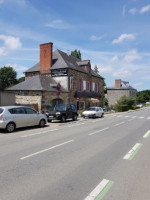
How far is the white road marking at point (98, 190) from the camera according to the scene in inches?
133

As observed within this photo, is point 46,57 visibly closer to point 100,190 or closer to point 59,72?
point 59,72

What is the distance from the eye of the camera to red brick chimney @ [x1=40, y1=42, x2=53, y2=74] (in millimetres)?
27953

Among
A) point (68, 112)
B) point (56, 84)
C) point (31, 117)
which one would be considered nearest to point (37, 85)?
point (56, 84)

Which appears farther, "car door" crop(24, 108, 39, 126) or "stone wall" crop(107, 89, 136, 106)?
"stone wall" crop(107, 89, 136, 106)

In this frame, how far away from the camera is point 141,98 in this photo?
97812mm

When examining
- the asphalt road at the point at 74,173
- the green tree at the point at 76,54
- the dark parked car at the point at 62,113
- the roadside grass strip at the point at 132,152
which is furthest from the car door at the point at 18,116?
the green tree at the point at 76,54

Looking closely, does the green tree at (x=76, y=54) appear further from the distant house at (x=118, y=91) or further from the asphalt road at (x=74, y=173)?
the asphalt road at (x=74, y=173)

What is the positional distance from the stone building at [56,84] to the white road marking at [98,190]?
1735 cm

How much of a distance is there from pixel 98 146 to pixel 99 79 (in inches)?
1184

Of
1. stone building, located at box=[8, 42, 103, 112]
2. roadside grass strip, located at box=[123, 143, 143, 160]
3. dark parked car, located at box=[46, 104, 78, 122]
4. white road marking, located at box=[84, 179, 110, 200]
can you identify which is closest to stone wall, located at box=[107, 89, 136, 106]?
stone building, located at box=[8, 42, 103, 112]

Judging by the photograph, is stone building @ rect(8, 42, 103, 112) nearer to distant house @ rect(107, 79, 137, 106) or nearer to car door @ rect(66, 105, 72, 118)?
car door @ rect(66, 105, 72, 118)

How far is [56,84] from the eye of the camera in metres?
24.3

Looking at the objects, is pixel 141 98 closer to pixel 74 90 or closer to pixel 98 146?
→ pixel 74 90

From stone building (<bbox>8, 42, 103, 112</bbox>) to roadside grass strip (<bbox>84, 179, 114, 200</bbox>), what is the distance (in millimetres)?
17388
